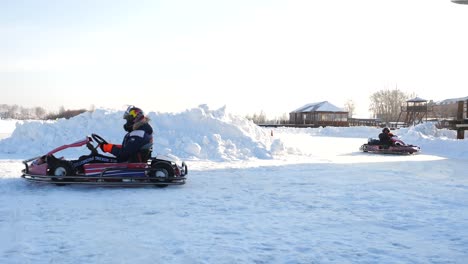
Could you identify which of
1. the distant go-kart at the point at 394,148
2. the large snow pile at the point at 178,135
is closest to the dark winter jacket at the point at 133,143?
the large snow pile at the point at 178,135

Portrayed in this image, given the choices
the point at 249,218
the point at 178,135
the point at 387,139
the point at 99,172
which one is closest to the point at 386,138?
the point at 387,139

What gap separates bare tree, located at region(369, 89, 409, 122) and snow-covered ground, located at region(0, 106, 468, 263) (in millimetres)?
74355

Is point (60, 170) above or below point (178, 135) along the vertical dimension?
below

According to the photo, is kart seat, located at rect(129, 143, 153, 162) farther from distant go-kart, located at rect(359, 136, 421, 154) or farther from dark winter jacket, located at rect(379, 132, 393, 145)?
dark winter jacket, located at rect(379, 132, 393, 145)

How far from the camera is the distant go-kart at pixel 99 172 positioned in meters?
8.69

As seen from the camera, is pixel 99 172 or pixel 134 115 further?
pixel 134 115

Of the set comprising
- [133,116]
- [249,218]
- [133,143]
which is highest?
[133,116]

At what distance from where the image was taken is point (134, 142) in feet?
29.6

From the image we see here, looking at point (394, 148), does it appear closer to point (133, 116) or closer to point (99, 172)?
point (133, 116)

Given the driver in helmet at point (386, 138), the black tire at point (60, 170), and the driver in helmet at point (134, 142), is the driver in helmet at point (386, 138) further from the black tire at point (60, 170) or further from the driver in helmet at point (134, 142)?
the black tire at point (60, 170)

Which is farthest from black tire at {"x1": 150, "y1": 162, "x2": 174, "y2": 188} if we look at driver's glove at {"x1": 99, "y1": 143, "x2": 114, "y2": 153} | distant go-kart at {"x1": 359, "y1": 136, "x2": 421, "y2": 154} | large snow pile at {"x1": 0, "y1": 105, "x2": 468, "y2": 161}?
distant go-kart at {"x1": 359, "y1": 136, "x2": 421, "y2": 154}

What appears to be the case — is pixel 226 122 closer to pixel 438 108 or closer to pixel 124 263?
pixel 124 263

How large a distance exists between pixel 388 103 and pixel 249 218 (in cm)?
8544

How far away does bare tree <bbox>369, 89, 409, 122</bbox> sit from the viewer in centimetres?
8375
